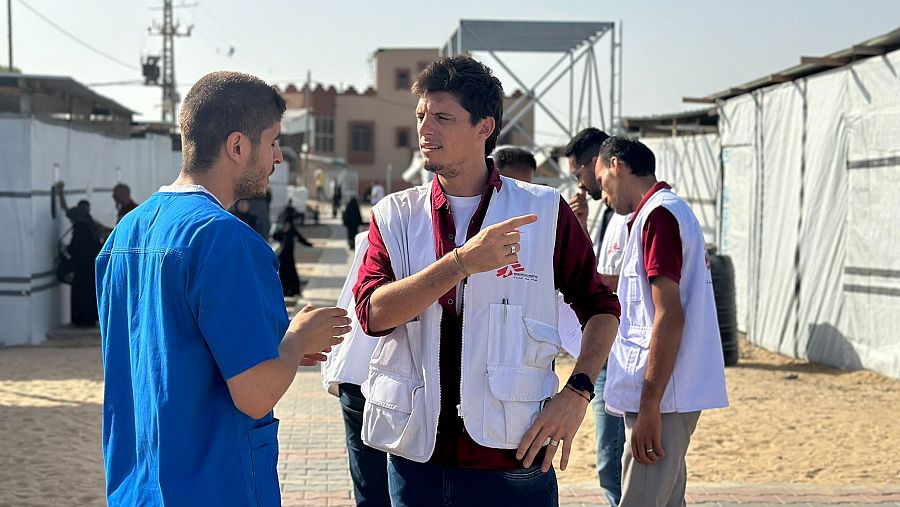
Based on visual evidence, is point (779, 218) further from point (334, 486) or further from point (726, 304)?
point (334, 486)

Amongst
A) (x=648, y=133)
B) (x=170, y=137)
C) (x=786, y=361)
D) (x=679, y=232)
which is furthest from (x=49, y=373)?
(x=170, y=137)

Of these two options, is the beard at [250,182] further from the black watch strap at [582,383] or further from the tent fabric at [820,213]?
the tent fabric at [820,213]

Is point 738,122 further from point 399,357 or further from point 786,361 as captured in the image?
point 399,357

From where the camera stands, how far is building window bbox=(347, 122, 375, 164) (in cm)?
7325

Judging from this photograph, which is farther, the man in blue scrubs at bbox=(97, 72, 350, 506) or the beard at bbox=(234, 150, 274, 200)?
the beard at bbox=(234, 150, 274, 200)

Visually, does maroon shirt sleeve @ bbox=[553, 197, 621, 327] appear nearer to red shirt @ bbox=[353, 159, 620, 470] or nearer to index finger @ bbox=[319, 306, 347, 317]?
red shirt @ bbox=[353, 159, 620, 470]

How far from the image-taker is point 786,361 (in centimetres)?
1198

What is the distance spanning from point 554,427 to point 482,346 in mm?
279

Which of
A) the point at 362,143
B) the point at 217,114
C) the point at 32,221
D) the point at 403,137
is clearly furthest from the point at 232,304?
the point at 362,143

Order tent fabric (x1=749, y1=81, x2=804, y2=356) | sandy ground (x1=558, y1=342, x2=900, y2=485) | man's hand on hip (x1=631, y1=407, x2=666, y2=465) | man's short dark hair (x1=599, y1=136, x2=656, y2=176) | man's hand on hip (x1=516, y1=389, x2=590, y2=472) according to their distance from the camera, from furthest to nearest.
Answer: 1. tent fabric (x1=749, y1=81, x2=804, y2=356)
2. sandy ground (x1=558, y1=342, x2=900, y2=485)
3. man's short dark hair (x1=599, y1=136, x2=656, y2=176)
4. man's hand on hip (x1=631, y1=407, x2=666, y2=465)
5. man's hand on hip (x1=516, y1=389, x2=590, y2=472)

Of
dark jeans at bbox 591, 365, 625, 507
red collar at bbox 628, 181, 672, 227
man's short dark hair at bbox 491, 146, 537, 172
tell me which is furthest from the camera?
man's short dark hair at bbox 491, 146, 537, 172

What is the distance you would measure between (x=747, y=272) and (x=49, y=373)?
836 centimetres

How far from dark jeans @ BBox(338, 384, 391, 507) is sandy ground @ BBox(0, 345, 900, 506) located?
3110 millimetres

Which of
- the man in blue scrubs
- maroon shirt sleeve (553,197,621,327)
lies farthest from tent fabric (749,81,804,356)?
the man in blue scrubs
